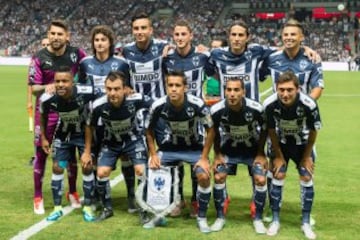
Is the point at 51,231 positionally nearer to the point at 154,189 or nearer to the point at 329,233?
the point at 154,189

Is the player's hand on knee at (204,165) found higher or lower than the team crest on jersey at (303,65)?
lower

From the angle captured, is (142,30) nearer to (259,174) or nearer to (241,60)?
(241,60)

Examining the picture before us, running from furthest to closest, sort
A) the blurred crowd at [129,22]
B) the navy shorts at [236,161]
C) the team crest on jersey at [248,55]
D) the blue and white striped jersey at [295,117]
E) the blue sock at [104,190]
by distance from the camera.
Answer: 1. the blurred crowd at [129,22]
2. the team crest on jersey at [248,55]
3. the blue sock at [104,190]
4. the navy shorts at [236,161]
5. the blue and white striped jersey at [295,117]

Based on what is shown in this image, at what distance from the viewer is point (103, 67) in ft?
21.2

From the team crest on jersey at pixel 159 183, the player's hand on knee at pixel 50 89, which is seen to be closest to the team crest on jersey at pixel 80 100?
the player's hand on knee at pixel 50 89

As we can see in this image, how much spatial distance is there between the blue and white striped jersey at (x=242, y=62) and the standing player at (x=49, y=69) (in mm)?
1608

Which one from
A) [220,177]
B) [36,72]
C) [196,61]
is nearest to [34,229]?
[36,72]

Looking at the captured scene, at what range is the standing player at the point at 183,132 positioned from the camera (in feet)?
19.3

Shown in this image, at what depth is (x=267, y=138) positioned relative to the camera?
607 cm

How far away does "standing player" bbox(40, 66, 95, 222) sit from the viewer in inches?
243

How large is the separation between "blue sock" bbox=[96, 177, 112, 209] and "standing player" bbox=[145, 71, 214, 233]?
1.77 feet

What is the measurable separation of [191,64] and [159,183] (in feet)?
4.62

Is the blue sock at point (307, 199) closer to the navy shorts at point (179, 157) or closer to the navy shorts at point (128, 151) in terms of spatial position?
the navy shorts at point (179, 157)

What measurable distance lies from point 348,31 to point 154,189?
136 feet
